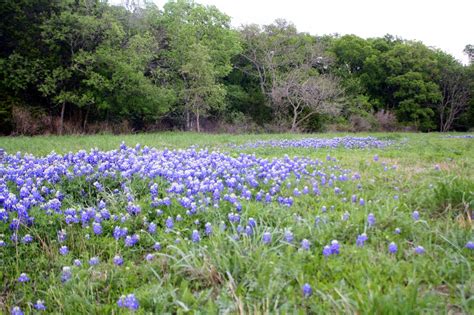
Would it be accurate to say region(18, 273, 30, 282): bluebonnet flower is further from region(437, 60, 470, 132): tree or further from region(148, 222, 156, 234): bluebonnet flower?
region(437, 60, 470, 132): tree

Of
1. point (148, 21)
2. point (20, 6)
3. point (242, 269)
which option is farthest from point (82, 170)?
point (148, 21)

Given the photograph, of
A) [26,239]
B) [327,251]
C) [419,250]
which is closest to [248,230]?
[327,251]

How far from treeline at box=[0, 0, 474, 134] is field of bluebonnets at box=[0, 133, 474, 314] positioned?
16758 mm

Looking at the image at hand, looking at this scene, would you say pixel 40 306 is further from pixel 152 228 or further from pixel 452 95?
pixel 452 95

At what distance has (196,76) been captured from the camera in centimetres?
2541

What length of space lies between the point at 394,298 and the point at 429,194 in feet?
8.26

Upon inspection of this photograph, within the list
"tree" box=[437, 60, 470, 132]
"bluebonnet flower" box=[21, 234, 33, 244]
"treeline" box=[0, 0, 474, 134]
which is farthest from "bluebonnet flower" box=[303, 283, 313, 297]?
"tree" box=[437, 60, 470, 132]

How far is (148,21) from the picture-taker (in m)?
27.2

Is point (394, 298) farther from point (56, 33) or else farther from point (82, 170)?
point (56, 33)

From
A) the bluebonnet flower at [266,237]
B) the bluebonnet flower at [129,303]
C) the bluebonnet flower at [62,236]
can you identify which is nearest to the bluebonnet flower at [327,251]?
the bluebonnet flower at [266,237]

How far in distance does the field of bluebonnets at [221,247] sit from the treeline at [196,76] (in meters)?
16.8

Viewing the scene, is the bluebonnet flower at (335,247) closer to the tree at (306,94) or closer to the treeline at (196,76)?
the treeline at (196,76)

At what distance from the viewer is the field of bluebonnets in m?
2.18

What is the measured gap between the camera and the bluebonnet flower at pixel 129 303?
216 cm
